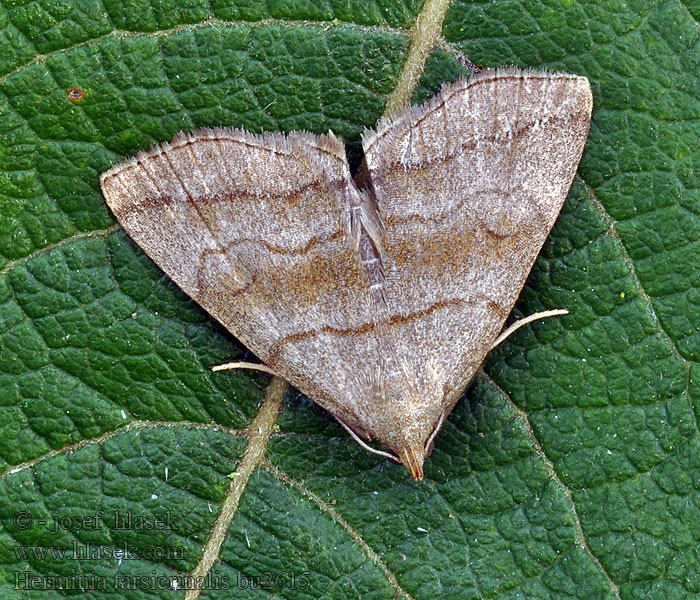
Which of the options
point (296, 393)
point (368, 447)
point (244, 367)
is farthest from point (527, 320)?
point (244, 367)

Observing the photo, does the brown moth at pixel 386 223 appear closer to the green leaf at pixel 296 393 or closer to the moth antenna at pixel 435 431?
the moth antenna at pixel 435 431

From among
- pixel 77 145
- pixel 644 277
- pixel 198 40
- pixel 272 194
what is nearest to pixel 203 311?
pixel 272 194

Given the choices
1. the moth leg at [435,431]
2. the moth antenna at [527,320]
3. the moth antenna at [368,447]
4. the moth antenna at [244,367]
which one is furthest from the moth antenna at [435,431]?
the moth antenna at [244,367]

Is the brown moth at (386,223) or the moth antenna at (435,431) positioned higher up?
the brown moth at (386,223)

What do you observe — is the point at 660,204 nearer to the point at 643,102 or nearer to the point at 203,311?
the point at 643,102

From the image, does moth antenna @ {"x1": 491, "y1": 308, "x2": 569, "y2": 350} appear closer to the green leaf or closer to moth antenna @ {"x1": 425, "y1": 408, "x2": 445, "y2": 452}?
the green leaf

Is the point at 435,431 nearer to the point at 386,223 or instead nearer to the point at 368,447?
the point at 368,447
